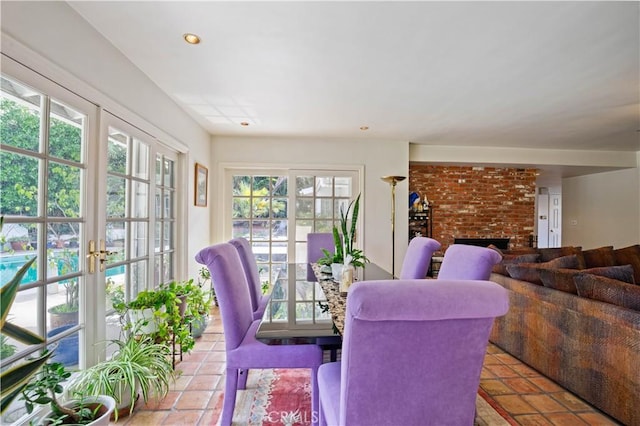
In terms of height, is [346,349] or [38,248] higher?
[38,248]

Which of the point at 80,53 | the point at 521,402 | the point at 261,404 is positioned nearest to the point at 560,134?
the point at 521,402

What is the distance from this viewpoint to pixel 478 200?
5.91 m

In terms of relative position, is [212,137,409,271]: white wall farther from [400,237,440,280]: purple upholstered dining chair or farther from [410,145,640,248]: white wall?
[400,237,440,280]: purple upholstered dining chair

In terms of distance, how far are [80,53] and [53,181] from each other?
72 centimetres

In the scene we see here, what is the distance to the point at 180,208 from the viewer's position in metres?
3.34

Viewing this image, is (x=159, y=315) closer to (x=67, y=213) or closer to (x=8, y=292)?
(x=67, y=213)

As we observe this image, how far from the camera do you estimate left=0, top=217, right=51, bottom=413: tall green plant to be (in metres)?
0.92

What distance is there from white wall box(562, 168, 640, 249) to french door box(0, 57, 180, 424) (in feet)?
24.2

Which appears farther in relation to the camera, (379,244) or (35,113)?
(379,244)

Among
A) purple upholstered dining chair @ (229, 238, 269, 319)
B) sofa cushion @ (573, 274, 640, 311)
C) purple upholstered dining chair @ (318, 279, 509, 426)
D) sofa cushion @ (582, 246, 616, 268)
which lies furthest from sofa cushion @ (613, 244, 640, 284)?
purple upholstered dining chair @ (229, 238, 269, 319)

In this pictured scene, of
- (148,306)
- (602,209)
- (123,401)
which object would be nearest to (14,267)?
(148,306)

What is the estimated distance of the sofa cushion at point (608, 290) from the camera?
1796 mm

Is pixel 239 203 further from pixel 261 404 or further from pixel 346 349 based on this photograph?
pixel 346 349

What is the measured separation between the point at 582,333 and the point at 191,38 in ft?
10.0
